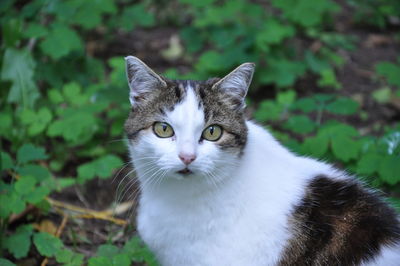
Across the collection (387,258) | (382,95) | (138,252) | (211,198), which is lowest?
(382,95)

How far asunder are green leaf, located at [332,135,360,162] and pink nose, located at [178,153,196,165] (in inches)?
61.1

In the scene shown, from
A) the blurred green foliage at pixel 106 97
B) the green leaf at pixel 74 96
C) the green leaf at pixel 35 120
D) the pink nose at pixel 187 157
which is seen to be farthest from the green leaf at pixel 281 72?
the pink nose at pixel 187 157

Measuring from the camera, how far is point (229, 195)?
2.69 m

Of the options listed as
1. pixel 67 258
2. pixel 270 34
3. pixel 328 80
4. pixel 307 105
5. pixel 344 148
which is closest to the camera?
pixel 67 258

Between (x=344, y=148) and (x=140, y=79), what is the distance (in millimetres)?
1689

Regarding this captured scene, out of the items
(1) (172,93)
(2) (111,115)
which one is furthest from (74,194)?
(1) (172,93)

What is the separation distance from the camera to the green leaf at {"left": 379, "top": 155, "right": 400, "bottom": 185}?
321 centimetres

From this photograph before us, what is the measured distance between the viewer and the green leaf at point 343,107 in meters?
3.94

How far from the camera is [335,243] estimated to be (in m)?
→ 2.59

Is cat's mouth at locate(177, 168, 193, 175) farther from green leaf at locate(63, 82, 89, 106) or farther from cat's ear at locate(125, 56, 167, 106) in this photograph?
green leaf at locate(63, 82, 89, 106)

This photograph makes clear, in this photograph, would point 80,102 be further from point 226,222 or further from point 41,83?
point 226,222

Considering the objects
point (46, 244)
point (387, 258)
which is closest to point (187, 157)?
point (387, 258)

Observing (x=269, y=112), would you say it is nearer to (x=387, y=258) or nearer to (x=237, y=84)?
(x=237, y=84)

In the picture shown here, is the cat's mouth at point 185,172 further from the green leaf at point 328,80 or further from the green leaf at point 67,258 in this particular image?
the green leaf at point 328,80
